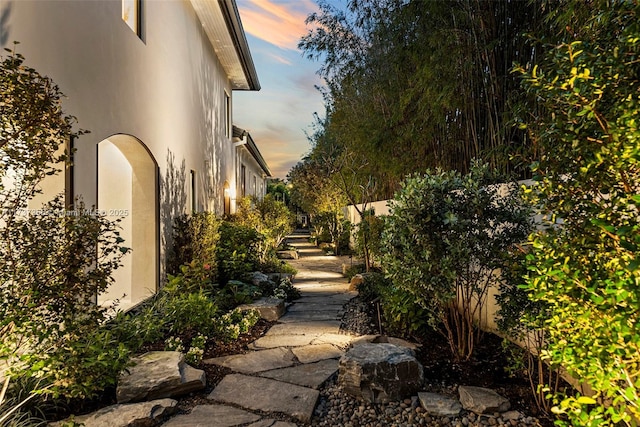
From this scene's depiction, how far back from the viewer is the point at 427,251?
296 centimetres

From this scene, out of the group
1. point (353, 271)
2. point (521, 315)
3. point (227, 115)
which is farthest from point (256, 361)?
point (227, 115)

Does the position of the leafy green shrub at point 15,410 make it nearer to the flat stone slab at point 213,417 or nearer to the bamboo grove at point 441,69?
the flat stone slab at point 213,417

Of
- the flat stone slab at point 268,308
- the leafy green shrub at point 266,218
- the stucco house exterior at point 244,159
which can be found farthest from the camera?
the stucco house exterior at point 244,159

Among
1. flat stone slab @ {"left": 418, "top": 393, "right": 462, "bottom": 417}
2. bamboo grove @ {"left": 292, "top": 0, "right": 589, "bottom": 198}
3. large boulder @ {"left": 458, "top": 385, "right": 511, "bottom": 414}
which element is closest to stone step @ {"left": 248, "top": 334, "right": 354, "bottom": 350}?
flat stone slab @ {"left": 418, "top": 393, "right": 462, "bottom": 417}

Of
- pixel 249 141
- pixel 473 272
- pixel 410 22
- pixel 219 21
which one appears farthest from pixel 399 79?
pixel 249 141

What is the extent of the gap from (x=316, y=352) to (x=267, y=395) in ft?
3.26

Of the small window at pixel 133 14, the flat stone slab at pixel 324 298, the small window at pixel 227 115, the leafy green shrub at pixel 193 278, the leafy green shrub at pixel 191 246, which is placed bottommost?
the flat stone slab at pixel 324 298

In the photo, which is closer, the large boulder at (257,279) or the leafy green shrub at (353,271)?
the large boulder at (257,279)

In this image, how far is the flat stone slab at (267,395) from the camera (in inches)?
105

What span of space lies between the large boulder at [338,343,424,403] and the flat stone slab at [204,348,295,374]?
86 centimetres

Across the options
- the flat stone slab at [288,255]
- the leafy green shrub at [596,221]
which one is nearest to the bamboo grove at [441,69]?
the leafy green shrub at [596,221]

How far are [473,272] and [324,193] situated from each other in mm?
11368

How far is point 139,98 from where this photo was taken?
440 cm

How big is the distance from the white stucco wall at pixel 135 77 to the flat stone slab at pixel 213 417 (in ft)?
6.34
